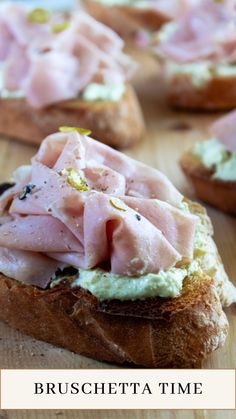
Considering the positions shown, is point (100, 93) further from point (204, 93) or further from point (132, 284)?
point (132, 284)

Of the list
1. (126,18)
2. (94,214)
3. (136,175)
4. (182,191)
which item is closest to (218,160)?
(182,191)

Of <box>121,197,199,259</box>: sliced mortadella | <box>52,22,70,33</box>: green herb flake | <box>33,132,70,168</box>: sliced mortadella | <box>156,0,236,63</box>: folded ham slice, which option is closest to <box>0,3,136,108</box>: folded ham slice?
<box>52,22,70,33</box>: green herb flake

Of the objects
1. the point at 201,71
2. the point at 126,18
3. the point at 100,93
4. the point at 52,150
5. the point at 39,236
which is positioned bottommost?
the point at 126,18

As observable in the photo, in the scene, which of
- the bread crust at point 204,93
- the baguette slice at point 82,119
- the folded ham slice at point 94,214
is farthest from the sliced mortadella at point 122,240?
the bread crust at point 204,93

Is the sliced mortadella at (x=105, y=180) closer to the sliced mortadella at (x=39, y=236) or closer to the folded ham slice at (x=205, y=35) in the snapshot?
the sliced mortadella at (x=39, y=236)

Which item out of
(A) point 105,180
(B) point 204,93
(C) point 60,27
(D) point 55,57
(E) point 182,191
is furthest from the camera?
(B) point 204,93

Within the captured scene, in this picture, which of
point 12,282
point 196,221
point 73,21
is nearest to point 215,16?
point 73,21
